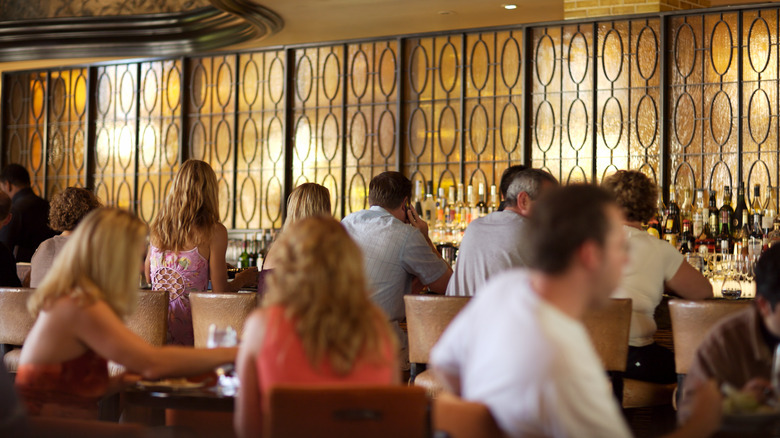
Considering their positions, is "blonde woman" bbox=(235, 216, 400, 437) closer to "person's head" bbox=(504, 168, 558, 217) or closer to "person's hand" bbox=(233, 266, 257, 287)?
"person's head" bbox=(504, 168, 558, 217)

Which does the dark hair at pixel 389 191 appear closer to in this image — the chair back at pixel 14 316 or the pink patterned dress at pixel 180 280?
the pink patterned dress at pixel 180 280

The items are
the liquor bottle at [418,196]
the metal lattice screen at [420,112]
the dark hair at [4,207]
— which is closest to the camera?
the dark hair at [4,207]

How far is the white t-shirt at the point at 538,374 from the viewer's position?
165cm

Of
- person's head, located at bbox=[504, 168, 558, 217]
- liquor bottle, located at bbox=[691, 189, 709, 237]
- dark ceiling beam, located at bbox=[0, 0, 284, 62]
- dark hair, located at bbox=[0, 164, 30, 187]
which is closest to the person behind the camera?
person's head, located at bbox=[504, 168, 558, 217]

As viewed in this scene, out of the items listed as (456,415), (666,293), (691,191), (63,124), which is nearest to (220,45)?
(63,124)

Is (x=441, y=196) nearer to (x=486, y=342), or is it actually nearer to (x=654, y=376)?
(x=654, y=376)

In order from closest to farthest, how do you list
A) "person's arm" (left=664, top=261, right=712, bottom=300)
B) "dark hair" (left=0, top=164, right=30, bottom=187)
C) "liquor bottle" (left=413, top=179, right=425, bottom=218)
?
"person's arm" (left=664, top=261, right=712, bottom=300)
"liquor bottle" (left=413, top=179, right=425, bottom=218)
"dark hair" (left=0, top=164, right=30, bottom=187)

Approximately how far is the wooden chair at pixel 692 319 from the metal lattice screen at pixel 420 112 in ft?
11.8

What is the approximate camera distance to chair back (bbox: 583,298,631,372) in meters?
3.21

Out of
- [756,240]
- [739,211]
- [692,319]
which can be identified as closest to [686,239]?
[739,211]

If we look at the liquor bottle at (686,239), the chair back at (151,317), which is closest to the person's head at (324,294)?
the chair back at (151,317)

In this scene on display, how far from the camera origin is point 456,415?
1825mm

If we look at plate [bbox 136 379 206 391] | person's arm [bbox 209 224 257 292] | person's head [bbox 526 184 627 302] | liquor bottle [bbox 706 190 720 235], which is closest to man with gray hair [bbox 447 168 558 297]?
person's arm [bbox 209 224 257 292]

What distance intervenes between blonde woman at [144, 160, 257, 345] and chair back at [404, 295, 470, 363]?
1.26 m
